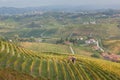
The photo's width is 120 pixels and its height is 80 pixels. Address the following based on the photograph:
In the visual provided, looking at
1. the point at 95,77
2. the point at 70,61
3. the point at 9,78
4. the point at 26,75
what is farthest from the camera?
the point at 70,61

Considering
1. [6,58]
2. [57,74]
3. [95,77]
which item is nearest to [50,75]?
[57,74]

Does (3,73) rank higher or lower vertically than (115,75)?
higher

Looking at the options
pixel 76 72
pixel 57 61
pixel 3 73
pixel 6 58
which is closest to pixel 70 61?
pixel 57 61

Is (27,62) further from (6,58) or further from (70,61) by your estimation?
(70,61)

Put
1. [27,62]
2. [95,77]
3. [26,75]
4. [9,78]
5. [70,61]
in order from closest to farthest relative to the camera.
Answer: [9,78] < [26,75] < [95,77] < [27,62] < [70,61]

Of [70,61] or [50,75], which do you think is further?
[70,61]

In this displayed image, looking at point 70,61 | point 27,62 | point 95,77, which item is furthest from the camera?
point 70,61

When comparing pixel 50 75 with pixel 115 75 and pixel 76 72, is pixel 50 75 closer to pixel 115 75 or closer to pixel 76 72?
pixel 76 72

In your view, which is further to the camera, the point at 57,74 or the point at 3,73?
the point at 57,74

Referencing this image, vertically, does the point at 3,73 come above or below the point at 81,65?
above
